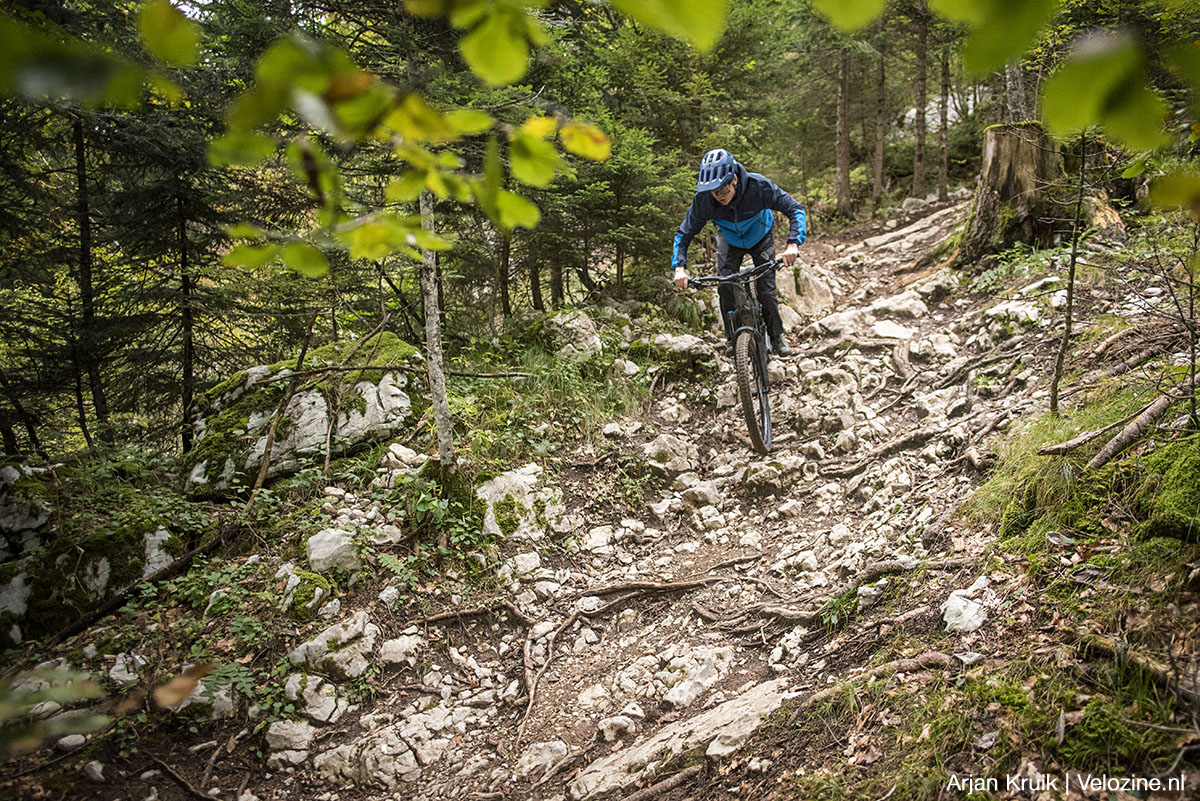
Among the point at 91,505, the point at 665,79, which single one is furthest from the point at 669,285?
the point at 91,505

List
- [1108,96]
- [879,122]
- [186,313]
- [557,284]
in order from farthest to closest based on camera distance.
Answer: [879,122], [557,284], [186,313], [1108,96]

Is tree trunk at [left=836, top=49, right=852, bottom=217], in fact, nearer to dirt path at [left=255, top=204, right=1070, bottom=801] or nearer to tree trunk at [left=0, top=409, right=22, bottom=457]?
dirt path at [left=255, top=204, right=1070, bottom=801]

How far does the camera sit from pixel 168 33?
2.70 ft

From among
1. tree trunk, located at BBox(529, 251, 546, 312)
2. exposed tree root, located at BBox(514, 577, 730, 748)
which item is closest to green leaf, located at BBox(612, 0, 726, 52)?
exposed tree root, located at BBox(514, 577, 730, 748)

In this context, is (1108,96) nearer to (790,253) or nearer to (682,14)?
(682,14)

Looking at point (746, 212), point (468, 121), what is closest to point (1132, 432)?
point (468, 121)

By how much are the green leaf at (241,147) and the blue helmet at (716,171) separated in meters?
4.50

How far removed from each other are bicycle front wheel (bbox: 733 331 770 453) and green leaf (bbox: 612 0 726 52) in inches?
173

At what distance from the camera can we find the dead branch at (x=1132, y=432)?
8.21 ft

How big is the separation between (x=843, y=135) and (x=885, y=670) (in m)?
16.4

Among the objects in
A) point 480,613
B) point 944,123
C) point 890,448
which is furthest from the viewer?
point 944,123

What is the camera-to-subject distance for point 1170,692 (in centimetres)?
164

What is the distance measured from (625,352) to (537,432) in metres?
2.11

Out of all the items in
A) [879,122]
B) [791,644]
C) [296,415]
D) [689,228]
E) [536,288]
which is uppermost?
[879,122]
